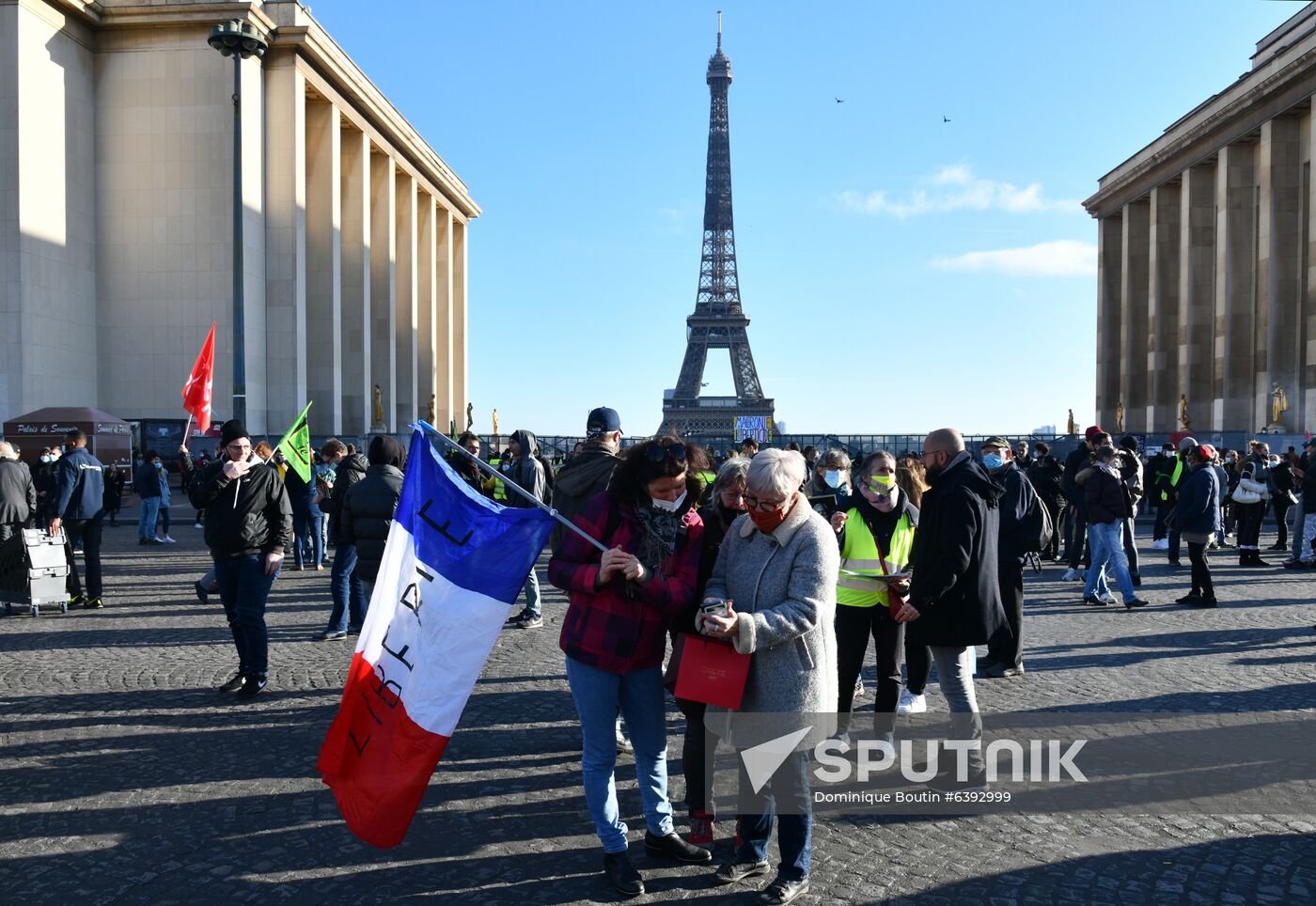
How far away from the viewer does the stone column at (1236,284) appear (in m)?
47.0

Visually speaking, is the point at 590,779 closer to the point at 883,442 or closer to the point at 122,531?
the point at 122,531

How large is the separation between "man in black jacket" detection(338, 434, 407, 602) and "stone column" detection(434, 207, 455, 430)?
5209cm

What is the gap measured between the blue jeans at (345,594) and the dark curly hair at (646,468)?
17.5 ft

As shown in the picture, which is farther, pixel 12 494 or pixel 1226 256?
pixel 1226 256

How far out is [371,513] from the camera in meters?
7.89

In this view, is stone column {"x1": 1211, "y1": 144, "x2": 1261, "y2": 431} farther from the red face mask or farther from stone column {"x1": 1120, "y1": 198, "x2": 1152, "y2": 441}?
the red face mask

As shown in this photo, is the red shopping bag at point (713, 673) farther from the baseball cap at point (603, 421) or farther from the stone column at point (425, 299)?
the stone column at point (425, 299)

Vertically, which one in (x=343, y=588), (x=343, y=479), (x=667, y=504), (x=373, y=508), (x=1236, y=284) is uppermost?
(x=1236, y=284)

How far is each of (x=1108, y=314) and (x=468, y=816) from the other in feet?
216

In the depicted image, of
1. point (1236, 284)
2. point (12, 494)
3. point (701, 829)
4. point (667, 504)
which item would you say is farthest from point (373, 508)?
point (1236, 284)

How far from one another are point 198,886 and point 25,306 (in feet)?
96.4

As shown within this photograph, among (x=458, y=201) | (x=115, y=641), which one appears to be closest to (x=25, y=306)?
(x=115, y=641)

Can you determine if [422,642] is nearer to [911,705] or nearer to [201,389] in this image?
[911,705]

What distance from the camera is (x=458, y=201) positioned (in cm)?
6162
